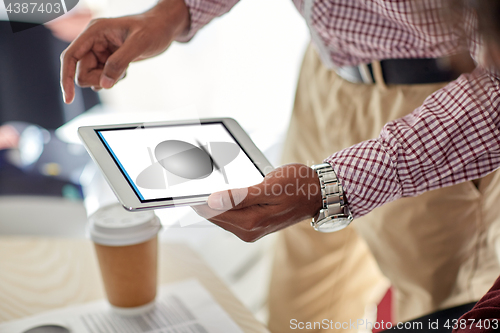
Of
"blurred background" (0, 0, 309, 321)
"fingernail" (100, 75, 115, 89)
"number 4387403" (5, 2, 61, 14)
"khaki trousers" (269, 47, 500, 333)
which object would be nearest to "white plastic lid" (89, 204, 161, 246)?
"fingernail" (100, 75, 115, 89)

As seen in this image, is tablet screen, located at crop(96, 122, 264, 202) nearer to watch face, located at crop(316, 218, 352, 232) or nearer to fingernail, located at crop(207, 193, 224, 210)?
fingernail, located at crop(207, 193, 224, 210)

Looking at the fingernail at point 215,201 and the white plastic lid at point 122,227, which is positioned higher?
the fingernail at point 215,201

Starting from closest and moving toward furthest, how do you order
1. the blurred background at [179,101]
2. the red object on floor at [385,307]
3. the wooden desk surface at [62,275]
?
1. the wooden desk surface at [62,275]
2. the red object on floor at [385,307]
3. the blurred background at [179,101]

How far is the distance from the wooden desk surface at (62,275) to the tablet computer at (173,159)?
23 centimetres

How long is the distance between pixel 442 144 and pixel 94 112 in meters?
1.80

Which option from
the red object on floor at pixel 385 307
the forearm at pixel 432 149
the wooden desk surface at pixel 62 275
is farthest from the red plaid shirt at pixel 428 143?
the red object on floor at pixel 385 307

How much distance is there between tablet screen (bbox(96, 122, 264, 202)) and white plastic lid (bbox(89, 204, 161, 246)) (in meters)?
0.10

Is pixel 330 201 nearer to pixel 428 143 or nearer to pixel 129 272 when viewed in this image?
pixel 428 143

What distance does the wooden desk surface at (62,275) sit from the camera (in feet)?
2.29

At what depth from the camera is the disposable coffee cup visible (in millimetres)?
628

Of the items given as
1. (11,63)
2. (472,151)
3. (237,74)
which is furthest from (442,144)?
(237,74)

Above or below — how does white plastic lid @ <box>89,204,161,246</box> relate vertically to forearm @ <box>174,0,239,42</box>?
below

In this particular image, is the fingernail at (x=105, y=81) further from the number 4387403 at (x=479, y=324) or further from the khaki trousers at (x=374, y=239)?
the number 4387403 at (x=479, y=324)

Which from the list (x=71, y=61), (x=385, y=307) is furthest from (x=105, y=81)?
(x=385, y=307)
